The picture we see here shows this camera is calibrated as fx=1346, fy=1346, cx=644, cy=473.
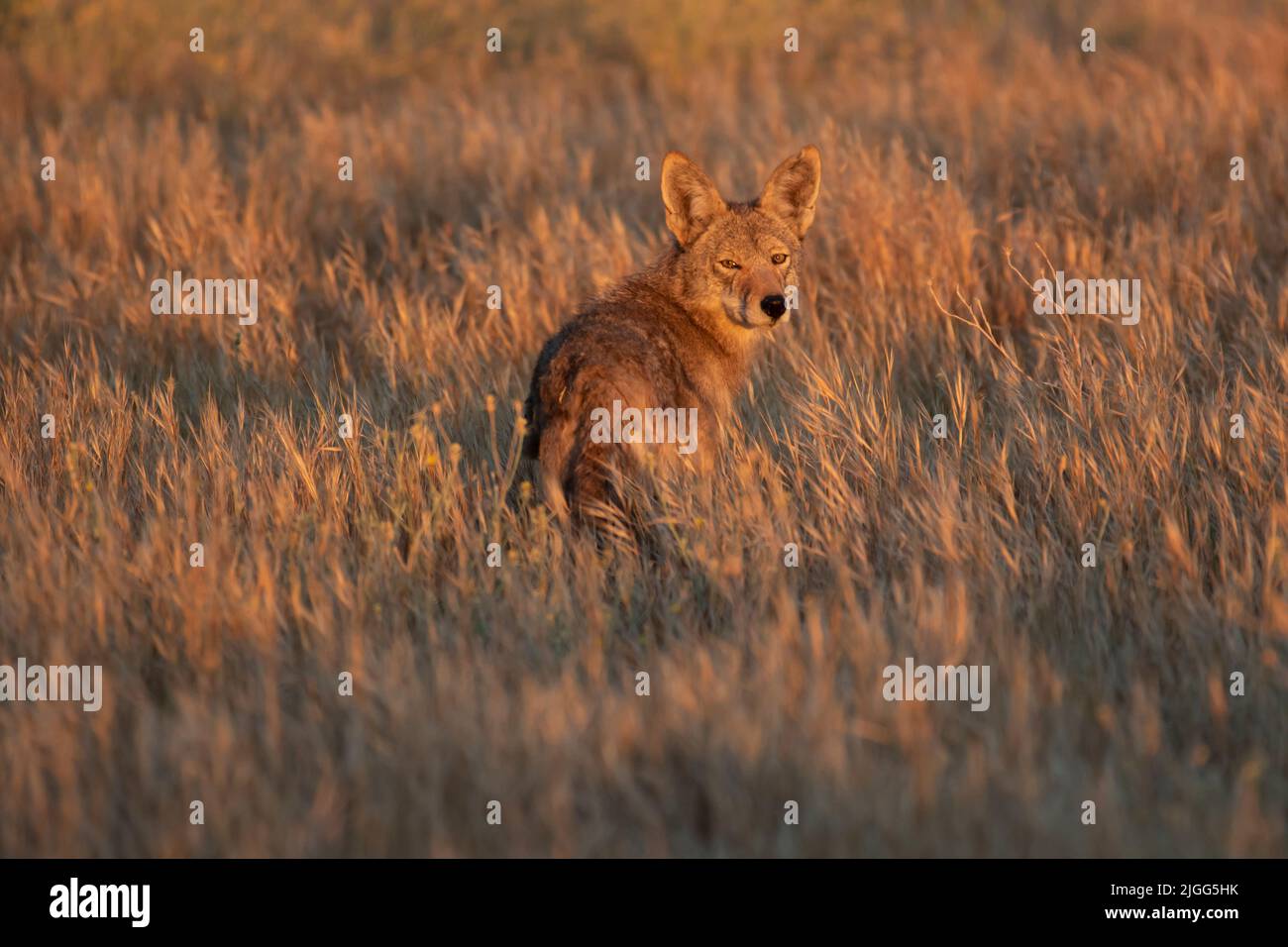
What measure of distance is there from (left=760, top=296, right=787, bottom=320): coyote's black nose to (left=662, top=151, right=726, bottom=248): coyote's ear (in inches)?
23.1

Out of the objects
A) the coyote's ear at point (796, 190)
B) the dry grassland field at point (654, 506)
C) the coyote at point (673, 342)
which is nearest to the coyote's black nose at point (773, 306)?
the coyote at point (673, 342)

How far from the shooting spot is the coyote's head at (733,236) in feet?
18.9

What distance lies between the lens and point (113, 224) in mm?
8055

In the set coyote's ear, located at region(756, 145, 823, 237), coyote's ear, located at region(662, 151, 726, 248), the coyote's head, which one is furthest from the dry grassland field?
coyote's ear, located at region(662, 151, 726, 248)

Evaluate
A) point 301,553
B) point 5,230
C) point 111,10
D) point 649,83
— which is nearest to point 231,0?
point 111,10

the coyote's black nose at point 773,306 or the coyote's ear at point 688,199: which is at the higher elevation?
the coyote's ear at point 688,199

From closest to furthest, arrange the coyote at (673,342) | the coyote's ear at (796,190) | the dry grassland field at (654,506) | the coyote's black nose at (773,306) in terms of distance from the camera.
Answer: the dry grassland field at (654,506)
the coyote at (673,342)
the coyote's black nose at (773,306)
the coyote's ear at (796,190)

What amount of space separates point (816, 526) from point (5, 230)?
19.2ft

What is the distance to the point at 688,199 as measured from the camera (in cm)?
594

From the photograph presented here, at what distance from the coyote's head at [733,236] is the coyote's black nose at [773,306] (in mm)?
57

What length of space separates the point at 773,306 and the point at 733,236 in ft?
1.66

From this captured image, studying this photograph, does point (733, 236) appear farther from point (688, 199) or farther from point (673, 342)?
point (673, 342)

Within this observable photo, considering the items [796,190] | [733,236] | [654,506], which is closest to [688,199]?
[733,236]

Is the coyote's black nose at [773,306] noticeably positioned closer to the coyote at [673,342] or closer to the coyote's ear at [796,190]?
the coyote at [673,342]
